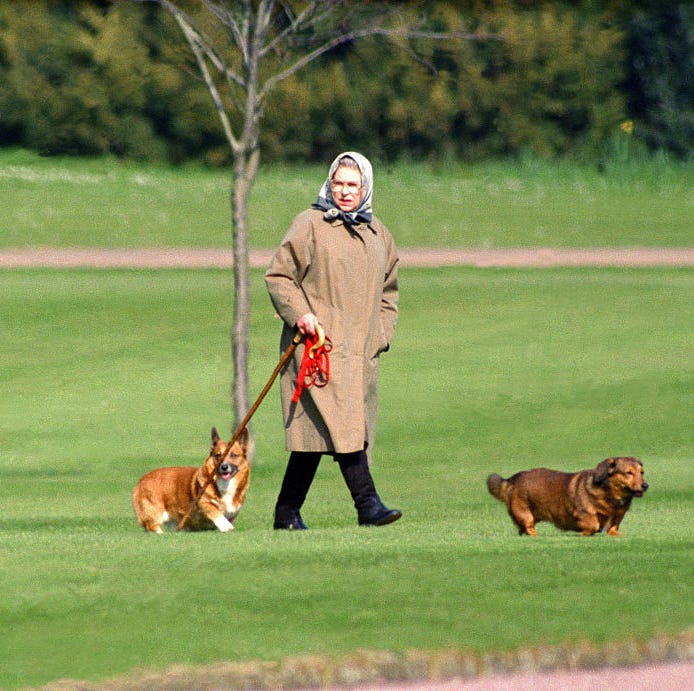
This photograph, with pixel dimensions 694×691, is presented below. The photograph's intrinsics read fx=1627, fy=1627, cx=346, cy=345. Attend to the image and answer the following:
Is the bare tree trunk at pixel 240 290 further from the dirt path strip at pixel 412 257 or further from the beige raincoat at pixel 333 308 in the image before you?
the dirt path strip at pixel 412 257

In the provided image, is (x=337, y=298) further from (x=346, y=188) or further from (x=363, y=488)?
(x=363, y=488)

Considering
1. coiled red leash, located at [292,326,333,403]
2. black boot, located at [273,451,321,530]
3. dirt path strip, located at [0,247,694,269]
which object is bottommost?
dirt path strip, located at [0,247,694,269]

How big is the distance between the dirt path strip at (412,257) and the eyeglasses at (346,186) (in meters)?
18.9

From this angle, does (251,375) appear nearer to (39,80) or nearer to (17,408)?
(17,408)

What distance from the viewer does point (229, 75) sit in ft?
50.7

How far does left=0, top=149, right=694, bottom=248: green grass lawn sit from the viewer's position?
3170 centimetres

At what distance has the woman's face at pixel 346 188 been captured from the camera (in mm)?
8438

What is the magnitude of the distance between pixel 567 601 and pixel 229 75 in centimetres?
1010

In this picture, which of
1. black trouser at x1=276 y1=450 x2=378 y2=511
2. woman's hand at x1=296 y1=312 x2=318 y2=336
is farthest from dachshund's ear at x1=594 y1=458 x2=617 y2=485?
woman's hand at x1=296 y1=312 x2=318 y2=336

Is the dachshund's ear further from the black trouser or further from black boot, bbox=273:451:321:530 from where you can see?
black boot, bbox=273:451:321:530

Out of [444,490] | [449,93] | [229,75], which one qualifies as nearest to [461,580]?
[444,490]

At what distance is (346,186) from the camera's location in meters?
8.45

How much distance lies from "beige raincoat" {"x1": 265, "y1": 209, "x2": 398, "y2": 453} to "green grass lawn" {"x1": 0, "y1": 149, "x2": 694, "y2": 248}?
21.8 metres

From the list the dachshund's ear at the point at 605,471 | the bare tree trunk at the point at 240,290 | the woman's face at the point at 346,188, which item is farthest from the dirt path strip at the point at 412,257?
the woman's face at the point at 346,188
